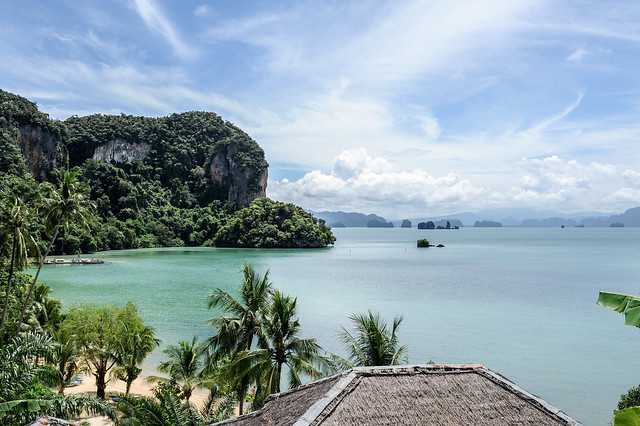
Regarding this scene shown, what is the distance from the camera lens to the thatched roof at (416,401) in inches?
319

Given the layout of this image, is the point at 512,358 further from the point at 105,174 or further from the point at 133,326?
the point at 105,174

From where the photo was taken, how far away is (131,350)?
18.6 m

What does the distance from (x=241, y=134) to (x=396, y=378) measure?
135764 mm

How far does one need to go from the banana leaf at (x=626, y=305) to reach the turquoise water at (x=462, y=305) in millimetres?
17291

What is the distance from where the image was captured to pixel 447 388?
8.95 metres

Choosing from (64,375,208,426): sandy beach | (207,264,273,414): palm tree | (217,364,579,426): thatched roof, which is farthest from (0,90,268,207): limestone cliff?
(217,364,579,426): thatched roof

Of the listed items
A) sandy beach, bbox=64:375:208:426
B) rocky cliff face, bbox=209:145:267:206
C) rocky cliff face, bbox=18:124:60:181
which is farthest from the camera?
rocky cliff face, bbox=209:145:267:206

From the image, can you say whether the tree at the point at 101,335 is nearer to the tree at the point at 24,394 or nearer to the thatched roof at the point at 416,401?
the tree at the point at 24,394

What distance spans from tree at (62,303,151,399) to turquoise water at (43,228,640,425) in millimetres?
6431

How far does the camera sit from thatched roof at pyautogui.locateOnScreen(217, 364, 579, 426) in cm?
811

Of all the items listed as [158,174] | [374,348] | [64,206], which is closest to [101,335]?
[64,206]

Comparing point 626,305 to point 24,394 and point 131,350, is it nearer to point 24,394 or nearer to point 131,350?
point 24,394

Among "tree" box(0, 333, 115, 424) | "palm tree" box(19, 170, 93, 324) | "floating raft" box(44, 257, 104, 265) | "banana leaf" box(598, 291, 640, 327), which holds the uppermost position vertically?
"palm tree" box(19, 170, 93, 324)

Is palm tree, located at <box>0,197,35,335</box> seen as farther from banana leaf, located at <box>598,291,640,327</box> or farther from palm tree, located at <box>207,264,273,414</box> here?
banana leaf, located at <box>598,291,640,327</box>
